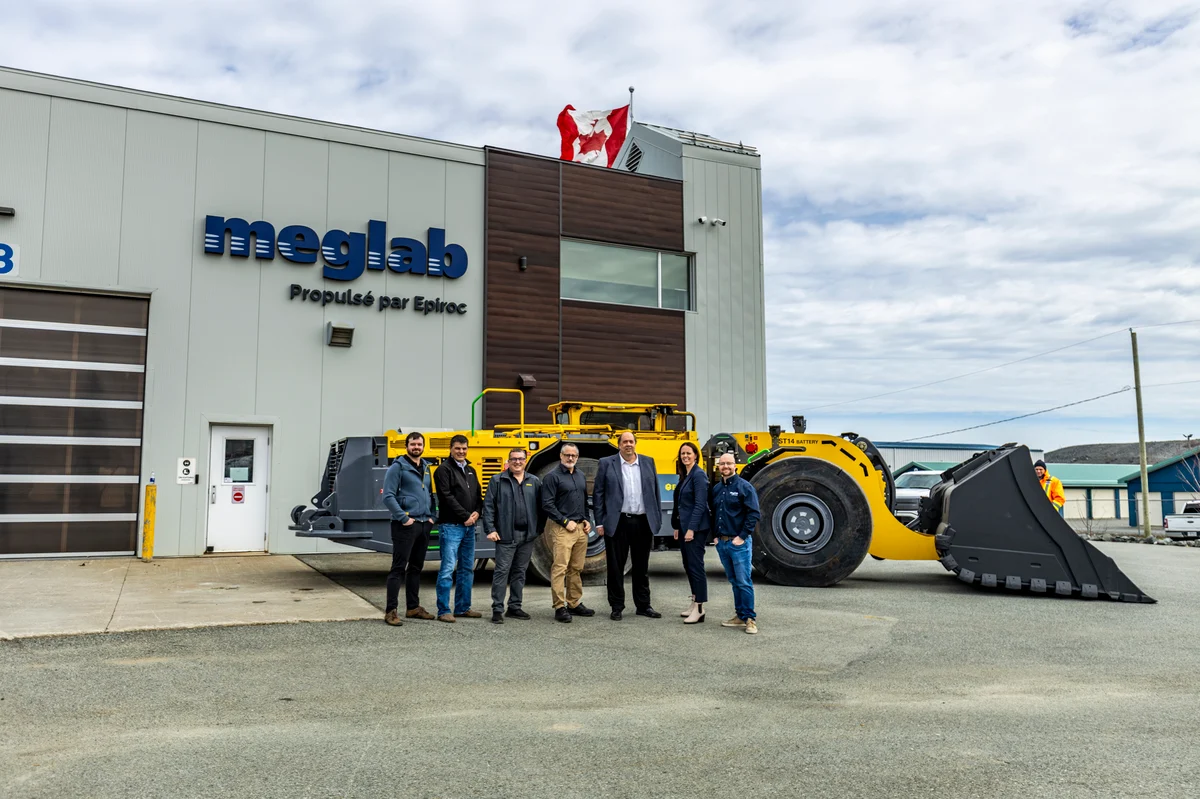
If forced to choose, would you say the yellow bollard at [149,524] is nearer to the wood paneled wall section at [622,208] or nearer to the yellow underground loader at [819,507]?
the yellow underground loader at [819,507]

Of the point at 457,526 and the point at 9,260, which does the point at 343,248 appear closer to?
the point at 9,260

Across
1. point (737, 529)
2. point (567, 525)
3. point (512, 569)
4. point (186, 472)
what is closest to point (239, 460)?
point (186, 472)

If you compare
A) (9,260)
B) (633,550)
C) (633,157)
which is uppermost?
(633,157)

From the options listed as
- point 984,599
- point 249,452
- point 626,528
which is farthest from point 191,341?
point 984,599

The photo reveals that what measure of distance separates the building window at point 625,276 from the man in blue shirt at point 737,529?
10.4 metres

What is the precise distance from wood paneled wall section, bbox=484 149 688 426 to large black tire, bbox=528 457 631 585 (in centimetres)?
631

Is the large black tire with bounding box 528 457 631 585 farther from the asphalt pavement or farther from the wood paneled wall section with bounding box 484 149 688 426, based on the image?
the wood paneled wall section with bounding box 484 149 688 426

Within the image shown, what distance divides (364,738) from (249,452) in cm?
1178

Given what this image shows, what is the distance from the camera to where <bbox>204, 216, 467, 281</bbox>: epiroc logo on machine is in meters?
15.7

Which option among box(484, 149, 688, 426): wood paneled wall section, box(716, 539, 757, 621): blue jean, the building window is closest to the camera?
box(716, 539, 757, 621): blue jean

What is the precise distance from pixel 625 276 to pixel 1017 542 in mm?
10469

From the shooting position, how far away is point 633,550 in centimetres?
934

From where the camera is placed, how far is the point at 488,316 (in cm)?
1770

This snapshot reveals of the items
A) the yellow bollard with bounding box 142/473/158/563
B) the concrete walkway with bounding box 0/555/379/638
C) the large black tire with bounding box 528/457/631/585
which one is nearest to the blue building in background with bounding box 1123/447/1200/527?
the large black tire with bounding box 528/457/631/585
